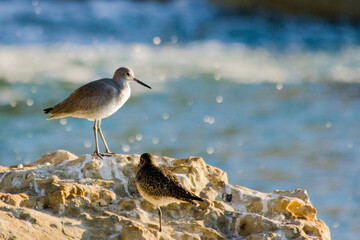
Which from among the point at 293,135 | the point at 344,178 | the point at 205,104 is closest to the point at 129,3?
the point at 205,104

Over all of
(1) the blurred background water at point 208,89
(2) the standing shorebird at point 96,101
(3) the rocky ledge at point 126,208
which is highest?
(1) the blurred background water at point 208,89

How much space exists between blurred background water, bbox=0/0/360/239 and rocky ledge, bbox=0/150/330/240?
15.6 ft

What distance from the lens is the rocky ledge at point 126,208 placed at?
427cm

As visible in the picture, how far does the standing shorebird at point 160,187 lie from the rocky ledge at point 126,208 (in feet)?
0.59

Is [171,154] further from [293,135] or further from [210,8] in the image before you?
[210,8]

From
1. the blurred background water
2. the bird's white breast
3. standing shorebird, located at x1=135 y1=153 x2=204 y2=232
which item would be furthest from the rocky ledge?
the blurred background water

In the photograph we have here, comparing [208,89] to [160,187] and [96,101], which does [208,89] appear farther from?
[160,187]

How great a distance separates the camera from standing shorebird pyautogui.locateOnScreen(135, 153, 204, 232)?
→ 14.8ft

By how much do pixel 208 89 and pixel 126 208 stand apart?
503 inches

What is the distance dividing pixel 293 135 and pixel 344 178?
8.57 feet

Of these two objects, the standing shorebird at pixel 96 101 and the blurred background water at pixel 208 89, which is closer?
the standing shorebird at pixel 96 101

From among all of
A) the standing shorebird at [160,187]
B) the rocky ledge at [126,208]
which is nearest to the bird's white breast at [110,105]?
the rocky ledge at [126,208]

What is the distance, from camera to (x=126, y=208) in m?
4.72

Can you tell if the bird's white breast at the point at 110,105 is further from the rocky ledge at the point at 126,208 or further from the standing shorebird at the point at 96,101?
the rocky ledge at the point at 126,208
